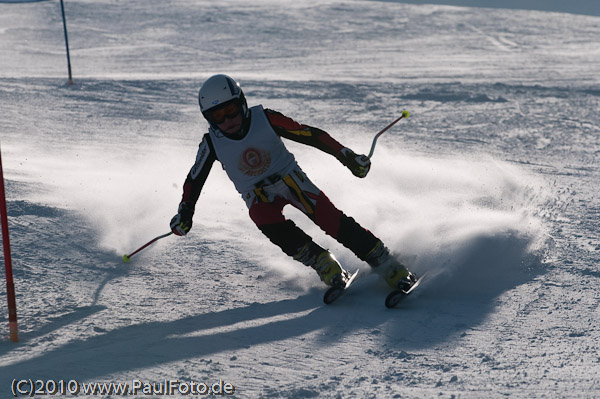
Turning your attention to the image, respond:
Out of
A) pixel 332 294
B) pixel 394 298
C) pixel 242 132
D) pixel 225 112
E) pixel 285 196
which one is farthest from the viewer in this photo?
pixel 285 196

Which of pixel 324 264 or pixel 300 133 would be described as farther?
pixel 300 133

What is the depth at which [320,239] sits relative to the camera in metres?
5.43

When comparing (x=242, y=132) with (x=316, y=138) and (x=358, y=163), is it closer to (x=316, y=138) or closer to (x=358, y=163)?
(x=316, y=138)

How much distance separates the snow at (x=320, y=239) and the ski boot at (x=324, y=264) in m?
0.15

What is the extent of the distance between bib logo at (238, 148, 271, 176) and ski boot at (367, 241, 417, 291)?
2.75ft

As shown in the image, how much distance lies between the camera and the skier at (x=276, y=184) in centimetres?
430

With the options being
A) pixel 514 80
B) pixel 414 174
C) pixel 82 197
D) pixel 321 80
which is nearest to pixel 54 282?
pixel 82 197

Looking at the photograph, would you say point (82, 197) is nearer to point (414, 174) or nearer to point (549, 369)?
point (414, 174)

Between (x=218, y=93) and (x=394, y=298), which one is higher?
(x=218, y=93)

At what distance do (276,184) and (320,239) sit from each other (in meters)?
1.12

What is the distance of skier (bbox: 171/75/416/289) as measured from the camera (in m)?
4.30

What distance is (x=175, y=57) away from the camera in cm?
1545

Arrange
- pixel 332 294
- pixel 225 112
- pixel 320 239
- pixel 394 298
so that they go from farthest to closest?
1. pixel 320 239
2. pixel 225 112
3. pixel 332 294
4. pixel 394 298

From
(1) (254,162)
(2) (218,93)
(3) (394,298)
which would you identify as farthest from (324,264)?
(2) (218,93)
